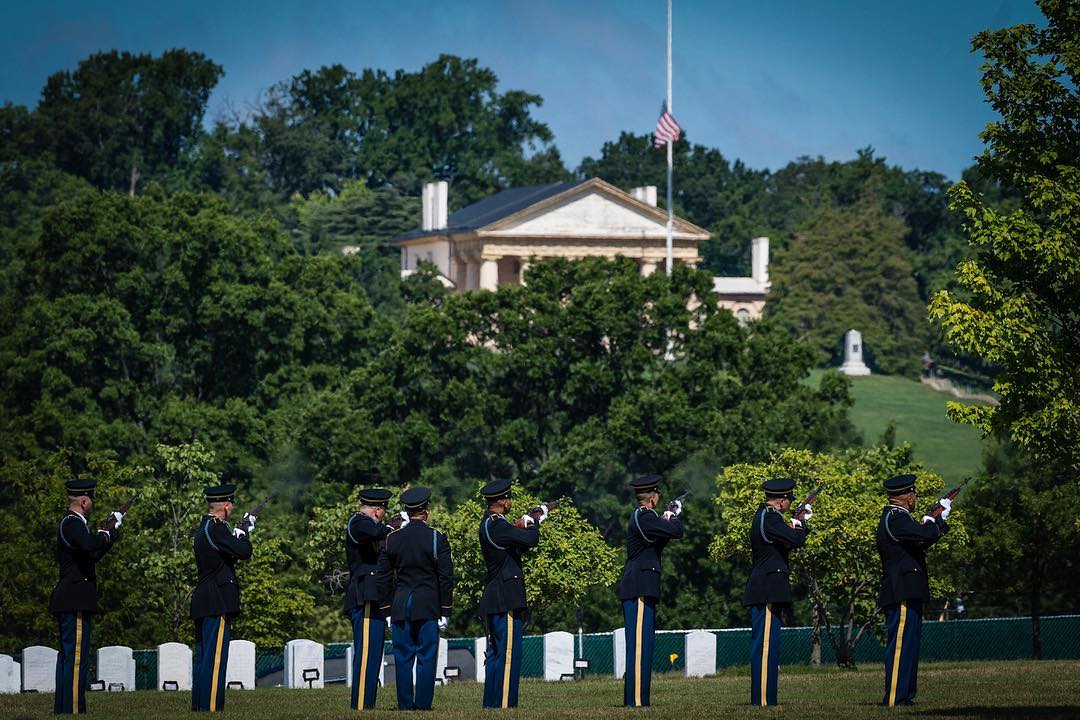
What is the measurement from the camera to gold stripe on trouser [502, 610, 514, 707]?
16734 mm

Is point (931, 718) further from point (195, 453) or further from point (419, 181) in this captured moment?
point (419, 181)

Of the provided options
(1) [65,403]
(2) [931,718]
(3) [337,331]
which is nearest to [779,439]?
(3) [337,331]

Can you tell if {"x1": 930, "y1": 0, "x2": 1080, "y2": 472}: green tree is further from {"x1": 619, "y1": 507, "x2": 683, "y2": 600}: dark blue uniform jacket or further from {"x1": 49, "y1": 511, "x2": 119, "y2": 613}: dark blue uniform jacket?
{"x1": 49, "y1": 511, "x2": 119, "y2": 613}: dark blue uniform jacket

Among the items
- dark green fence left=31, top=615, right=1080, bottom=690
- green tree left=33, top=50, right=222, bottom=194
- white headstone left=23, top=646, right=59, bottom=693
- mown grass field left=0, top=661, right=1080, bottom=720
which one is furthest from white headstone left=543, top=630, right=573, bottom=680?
green tree left=33, top=50, right=222, bottom=194

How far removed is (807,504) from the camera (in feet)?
54.8

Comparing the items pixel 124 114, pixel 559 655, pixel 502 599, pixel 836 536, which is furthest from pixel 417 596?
pixel 124 114

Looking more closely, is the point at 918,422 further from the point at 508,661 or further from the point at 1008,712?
the point at 1008,712

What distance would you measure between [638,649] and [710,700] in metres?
1.22

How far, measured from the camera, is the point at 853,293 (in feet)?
347

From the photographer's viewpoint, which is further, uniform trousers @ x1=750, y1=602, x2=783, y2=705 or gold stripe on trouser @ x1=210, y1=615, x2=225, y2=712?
gold stripe on trouser @ x1=210, y1=615, x2=225, y2=712

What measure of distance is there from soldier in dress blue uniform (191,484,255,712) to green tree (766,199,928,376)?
8756 centimetres

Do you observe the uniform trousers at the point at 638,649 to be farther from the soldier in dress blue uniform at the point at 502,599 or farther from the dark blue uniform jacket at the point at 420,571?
the dark blue uniform jacket at the point at 420,571

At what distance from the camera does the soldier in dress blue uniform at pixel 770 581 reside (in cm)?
1639

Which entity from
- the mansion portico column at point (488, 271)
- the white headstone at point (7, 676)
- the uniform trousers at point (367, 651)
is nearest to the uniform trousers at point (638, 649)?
the uniform trousers at point (367, 651)
